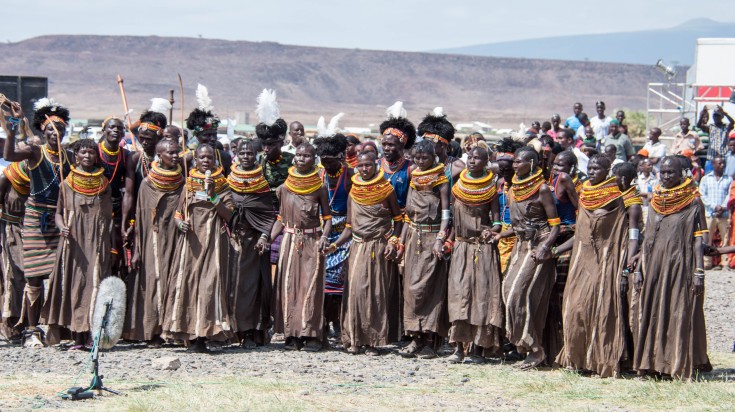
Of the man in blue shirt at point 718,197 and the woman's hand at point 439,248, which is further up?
the man in blue shirt at point 718,197

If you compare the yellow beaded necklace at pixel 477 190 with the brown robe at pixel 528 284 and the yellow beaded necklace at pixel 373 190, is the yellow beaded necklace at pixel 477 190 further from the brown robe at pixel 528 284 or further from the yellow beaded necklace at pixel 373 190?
the yellow beaded necklace at pixel 373 190

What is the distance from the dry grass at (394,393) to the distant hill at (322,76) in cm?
9393

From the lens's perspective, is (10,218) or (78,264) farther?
(10,218)

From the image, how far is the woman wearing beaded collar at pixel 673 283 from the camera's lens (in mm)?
9094

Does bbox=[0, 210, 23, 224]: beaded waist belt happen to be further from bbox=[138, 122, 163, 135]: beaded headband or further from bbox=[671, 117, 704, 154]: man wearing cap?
bbox=[671, 117, 704, 154]: man wearing cap

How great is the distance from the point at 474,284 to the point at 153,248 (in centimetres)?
298

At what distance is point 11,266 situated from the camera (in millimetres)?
10688

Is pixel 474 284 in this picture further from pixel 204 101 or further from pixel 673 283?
pixel 204 101

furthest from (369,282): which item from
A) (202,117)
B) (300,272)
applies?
(202,117)

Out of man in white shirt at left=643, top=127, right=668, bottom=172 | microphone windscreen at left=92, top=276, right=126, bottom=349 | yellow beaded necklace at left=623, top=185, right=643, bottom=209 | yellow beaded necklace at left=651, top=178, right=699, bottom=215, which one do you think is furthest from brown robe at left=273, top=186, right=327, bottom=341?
man in white shirt at left=643, top=127, right=668, bottom=172

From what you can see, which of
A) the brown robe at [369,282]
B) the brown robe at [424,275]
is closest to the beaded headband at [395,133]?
the brown robe at [424,275]

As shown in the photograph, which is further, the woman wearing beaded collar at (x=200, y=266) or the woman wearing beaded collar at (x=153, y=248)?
the woman wearing beaded collar at (x=153, y=248)

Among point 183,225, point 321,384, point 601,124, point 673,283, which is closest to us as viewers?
point 321,384

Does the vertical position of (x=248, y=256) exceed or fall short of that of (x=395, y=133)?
it falls short
